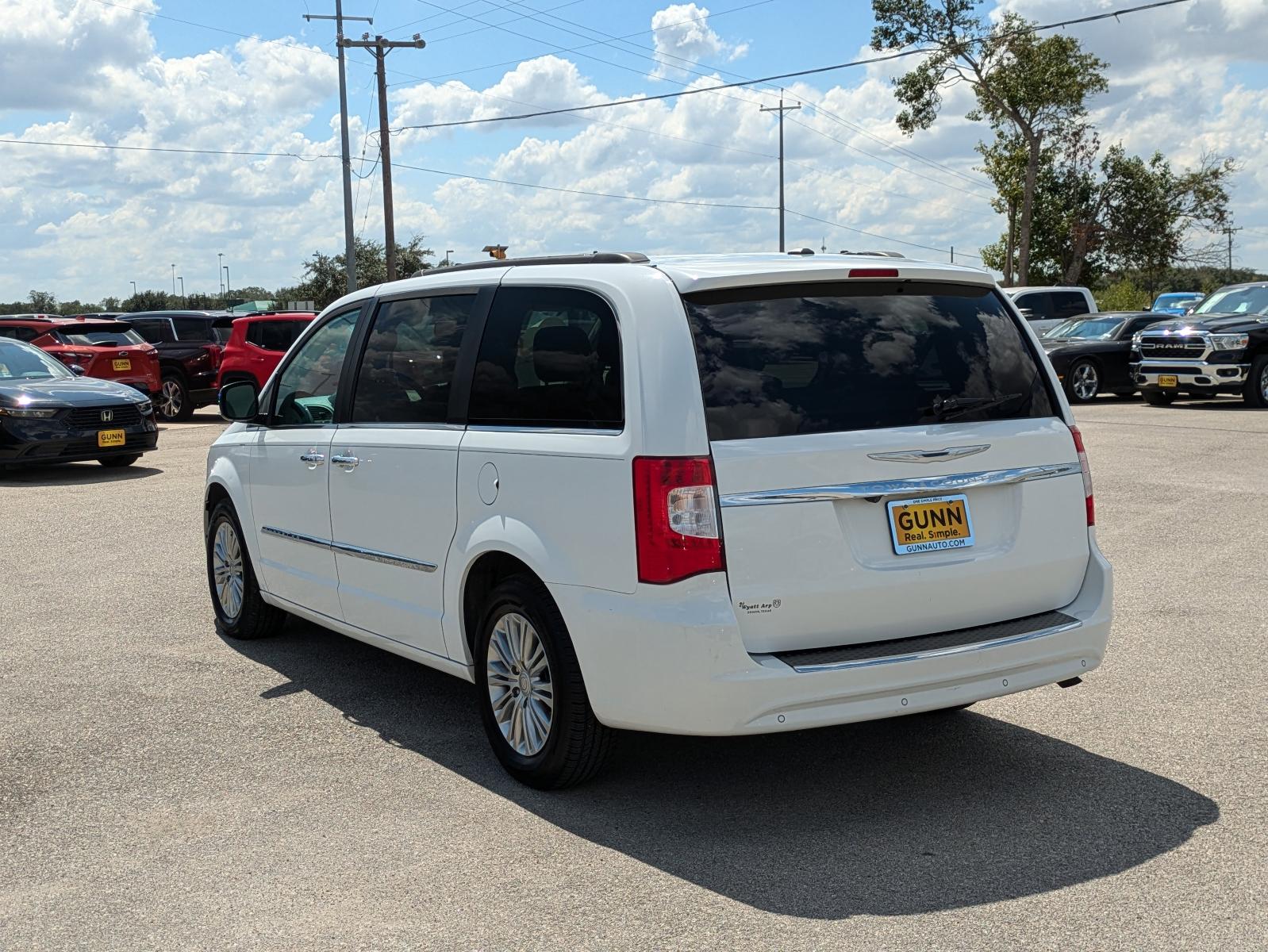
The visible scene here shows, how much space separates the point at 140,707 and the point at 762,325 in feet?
11.2

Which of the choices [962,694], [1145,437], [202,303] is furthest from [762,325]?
[202,303]

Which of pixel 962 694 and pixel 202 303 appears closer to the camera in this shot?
pixel 962 694

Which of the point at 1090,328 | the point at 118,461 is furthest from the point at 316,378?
the point at 1090,328

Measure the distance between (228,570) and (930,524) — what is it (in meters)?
4.38

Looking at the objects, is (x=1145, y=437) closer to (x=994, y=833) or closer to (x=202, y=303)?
(x=994, y=833)

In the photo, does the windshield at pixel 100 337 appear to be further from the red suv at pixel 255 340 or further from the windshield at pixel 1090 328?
the windshield at pixel 1090 328

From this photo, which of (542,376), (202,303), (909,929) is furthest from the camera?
(202,303)

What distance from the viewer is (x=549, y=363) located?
5023mm

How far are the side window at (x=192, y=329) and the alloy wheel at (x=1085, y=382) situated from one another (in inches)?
596

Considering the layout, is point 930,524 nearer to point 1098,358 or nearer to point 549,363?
point 549,363

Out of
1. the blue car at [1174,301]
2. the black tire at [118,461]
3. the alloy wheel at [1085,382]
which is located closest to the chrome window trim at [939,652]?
the black tire at [118,461]

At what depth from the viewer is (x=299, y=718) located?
6.02 m

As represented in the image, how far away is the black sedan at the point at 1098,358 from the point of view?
24.7 m

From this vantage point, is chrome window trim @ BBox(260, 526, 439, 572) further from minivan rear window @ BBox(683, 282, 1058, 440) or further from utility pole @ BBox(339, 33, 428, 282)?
utility pole @ BBox(339, 33, 428, 282)
